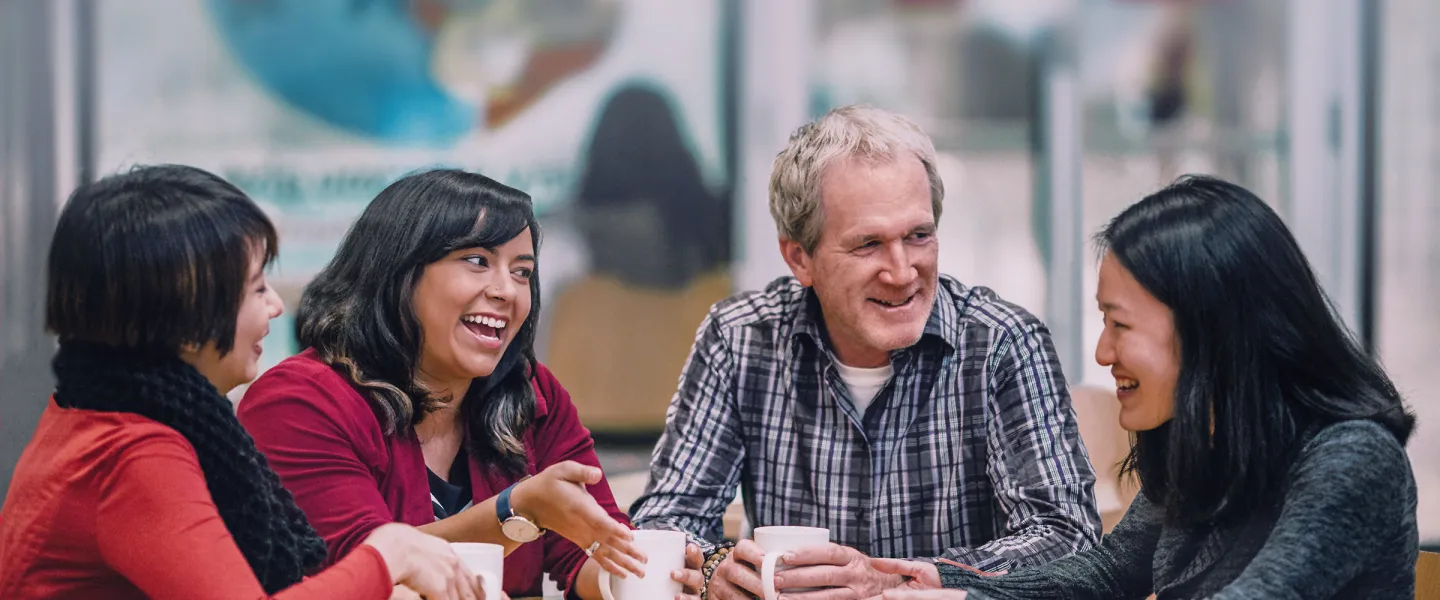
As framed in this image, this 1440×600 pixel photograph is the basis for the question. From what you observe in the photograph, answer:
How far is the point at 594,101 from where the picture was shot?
357 cm

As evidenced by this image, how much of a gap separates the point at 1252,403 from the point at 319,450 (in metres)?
1.19

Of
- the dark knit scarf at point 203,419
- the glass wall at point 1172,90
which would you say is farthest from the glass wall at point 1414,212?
the dark knit scarf at point 203,419

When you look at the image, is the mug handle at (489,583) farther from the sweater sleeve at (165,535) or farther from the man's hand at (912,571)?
the man's hand at (912,571)

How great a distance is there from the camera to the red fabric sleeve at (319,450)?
5.63ft

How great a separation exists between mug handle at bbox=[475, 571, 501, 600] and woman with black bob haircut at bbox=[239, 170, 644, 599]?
24 cm

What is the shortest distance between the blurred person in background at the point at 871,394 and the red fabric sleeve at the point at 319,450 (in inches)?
20.5

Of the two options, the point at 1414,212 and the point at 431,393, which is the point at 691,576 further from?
the point at 1414,212

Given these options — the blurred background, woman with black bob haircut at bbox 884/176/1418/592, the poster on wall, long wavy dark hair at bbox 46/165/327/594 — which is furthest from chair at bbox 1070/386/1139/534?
long wavy dark hair at bbox 46/165/327/594

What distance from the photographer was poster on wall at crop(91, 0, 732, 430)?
138 inches

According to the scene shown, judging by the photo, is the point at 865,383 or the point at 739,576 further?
the point at 865,383

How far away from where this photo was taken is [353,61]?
11.5 feet

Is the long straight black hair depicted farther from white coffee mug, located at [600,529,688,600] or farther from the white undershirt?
the white undershirt

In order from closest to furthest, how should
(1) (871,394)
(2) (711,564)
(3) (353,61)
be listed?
(2) (711,564) < (1) (871,394) < (3) (353,61)

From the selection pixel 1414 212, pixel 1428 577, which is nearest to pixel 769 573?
pixel 1428 577
